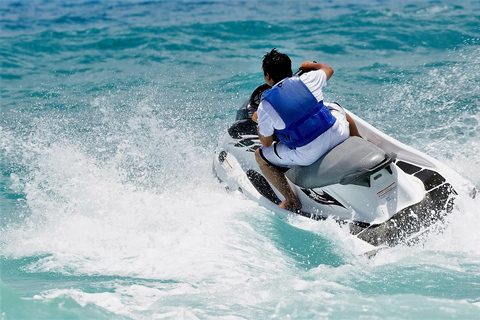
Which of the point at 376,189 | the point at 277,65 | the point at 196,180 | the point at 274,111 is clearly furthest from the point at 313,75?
the point at 196,180

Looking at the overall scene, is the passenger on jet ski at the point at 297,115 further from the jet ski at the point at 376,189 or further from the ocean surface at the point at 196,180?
the ocean surface at the point at 196,180

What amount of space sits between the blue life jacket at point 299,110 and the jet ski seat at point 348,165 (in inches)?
7.9

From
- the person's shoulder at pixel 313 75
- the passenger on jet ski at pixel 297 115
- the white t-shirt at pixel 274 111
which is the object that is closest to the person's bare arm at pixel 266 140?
the passenger on jet ski at pixel 297 115

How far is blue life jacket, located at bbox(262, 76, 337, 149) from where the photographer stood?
3.99 meters

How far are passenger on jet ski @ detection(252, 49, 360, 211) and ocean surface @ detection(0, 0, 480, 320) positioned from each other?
62 centimetres

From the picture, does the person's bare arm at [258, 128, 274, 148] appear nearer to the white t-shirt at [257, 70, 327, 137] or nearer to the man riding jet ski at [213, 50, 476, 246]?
the man riding jet ski at [213, 50, 476, 246]

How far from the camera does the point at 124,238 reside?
14.3ft

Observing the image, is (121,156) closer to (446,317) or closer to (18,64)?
(446,317)

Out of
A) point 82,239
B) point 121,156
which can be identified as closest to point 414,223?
point 82,239

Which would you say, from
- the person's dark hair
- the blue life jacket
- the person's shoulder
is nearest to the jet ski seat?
the blue life jacket

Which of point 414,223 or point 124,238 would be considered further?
point 124,238

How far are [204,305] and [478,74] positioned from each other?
655 cm

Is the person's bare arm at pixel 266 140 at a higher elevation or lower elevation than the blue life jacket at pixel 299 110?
lower

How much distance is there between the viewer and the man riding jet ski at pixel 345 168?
4039mm
